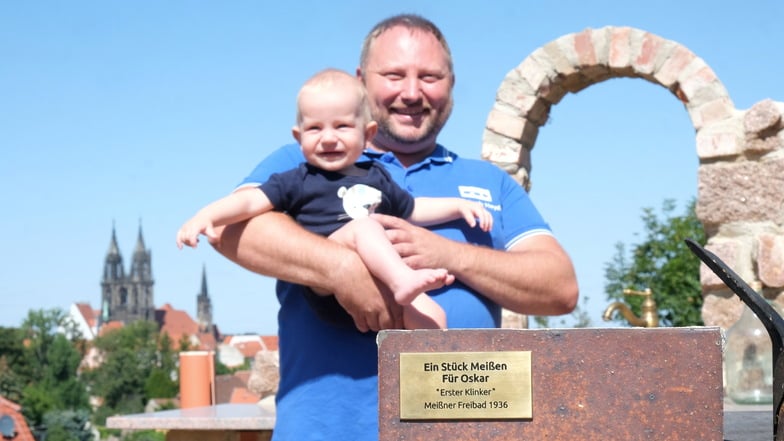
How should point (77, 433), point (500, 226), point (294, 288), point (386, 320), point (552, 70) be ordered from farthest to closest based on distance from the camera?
point (77, 433) < point (552, 70) < point (500, 226) < point (294, 288) < point (386, 320)

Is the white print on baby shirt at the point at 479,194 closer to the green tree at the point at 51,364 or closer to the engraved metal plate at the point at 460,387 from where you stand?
the engraved metal plate at the point at 460,387

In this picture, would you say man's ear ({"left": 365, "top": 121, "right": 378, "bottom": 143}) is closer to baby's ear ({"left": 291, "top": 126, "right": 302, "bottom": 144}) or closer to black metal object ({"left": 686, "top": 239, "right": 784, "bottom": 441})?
baby's ear ({"left": 291, "top": 126, "right": 302, "bottom": 144})

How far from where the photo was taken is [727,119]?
4.98 metres

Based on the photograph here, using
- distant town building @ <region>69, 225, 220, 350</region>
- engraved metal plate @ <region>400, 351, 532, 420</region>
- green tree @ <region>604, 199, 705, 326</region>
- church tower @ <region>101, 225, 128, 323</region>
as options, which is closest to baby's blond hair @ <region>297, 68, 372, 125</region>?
engraved metal plate @ <region>400, 351, 532, 420</region>

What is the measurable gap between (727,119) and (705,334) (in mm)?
3513

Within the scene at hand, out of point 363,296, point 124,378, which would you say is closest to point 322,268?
point 363,296

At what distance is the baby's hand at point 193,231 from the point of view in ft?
7.30

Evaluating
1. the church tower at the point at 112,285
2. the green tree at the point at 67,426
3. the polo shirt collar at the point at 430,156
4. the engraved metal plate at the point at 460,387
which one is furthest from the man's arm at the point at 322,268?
the church tower at the point at 112,285

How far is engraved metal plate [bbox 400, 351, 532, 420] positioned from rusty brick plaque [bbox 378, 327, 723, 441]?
0.01 m

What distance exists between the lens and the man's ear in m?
2.37

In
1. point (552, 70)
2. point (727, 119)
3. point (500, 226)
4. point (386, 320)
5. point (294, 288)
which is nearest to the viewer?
point (386, 320)

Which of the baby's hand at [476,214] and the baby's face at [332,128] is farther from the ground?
the baby's face at [332,128]

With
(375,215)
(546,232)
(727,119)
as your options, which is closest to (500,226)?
(546,232)

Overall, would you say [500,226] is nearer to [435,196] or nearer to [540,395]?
[435,196]
